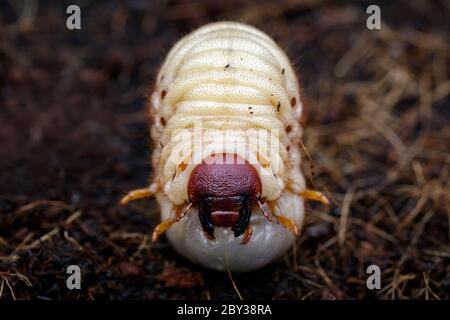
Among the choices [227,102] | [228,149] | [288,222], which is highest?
[227,102]

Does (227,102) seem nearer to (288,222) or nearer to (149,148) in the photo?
(288,222)

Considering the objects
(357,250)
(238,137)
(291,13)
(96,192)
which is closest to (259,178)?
(238,137)

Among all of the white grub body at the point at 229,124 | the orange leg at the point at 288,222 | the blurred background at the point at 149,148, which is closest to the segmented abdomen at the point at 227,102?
the white grub body at the point at 229,124

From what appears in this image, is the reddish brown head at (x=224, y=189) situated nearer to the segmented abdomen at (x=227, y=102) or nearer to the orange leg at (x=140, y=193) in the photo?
the segmented abdomen at (x=227, y=102)

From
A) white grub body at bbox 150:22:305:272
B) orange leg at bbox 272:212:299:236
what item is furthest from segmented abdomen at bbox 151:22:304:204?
orange leg at bbox 272:212:299:236

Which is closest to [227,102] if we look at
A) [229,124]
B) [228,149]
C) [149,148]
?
[229,124]
